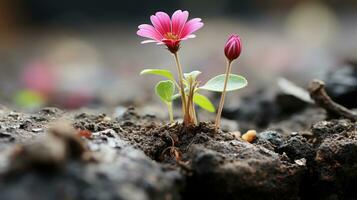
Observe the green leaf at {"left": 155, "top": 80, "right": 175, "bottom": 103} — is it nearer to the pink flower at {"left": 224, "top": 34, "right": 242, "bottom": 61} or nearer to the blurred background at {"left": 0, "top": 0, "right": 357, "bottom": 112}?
the pink flower at {"left": 224, "top": 34, "right": 242, "bottom": 61}

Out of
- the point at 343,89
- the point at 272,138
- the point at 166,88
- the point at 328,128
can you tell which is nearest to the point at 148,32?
the point at 166,88

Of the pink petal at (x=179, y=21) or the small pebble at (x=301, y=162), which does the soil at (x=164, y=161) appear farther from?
the pink petal at (x=179, y=21)

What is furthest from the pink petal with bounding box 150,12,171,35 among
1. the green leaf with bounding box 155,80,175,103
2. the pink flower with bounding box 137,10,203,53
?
the green leaf with bounding box 155,80,175,103

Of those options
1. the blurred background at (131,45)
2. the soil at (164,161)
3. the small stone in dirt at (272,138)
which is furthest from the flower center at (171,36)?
the blurred background at (131,45)

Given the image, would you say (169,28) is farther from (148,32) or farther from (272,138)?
(272,138)

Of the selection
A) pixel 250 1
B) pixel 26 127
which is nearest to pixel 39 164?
pixel 26 127
